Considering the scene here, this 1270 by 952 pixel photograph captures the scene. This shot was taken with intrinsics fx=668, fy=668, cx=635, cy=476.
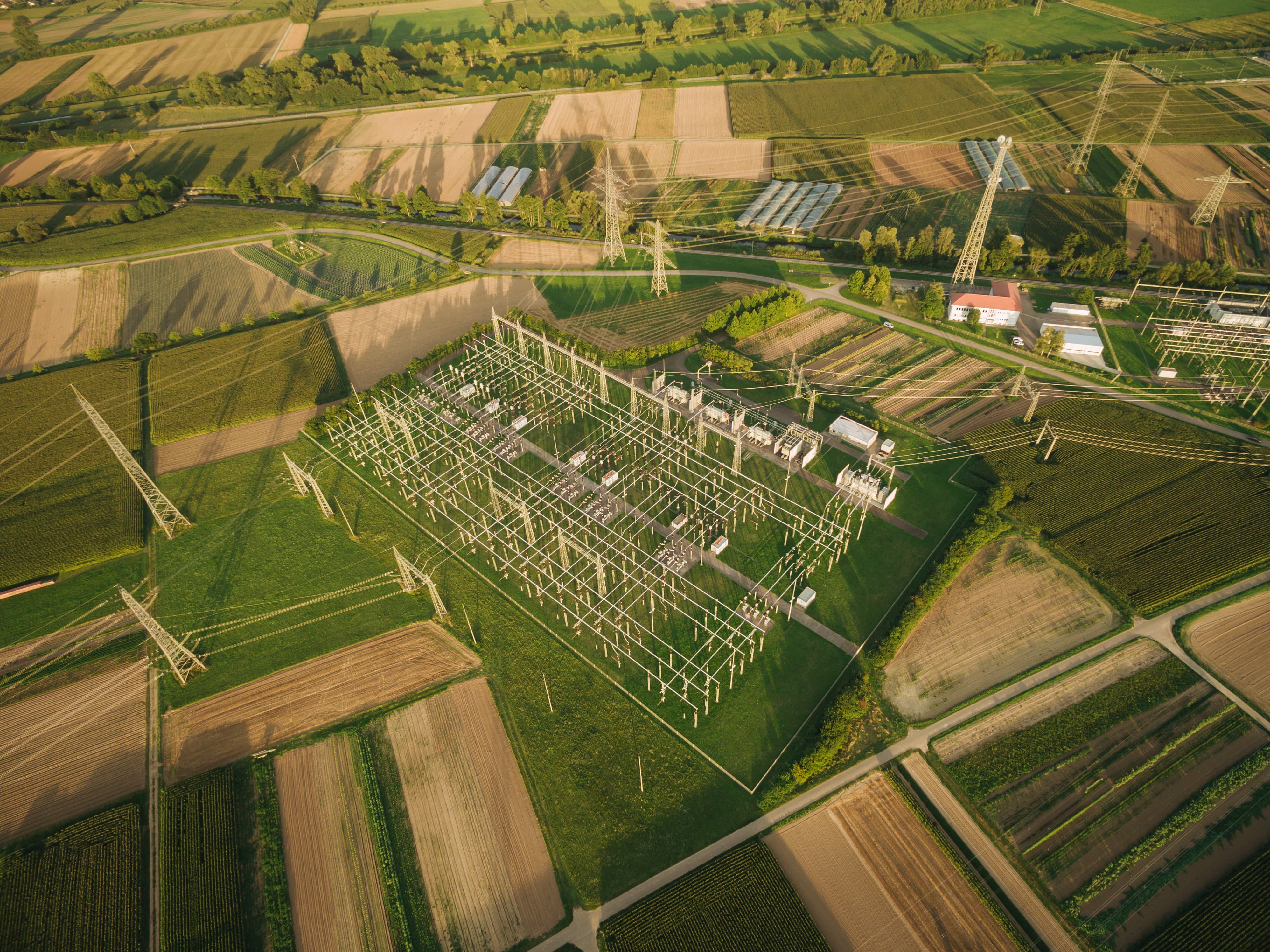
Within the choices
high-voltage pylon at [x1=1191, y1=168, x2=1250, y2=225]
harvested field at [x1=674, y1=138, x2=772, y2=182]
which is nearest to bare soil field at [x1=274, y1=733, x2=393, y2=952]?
harvested field at [x1=674, y1=138, x2=772, y2=182]

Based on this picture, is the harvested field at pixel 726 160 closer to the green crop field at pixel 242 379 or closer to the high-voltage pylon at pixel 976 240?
the high-voltage pylon at pixel 976 240

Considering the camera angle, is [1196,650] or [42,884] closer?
[42,884]

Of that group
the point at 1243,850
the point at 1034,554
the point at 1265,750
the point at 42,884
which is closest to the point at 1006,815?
the point at 1243,850

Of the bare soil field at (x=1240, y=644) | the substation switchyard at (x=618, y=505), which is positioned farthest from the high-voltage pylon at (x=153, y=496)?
the bare soil field at (x=1240, y=644)

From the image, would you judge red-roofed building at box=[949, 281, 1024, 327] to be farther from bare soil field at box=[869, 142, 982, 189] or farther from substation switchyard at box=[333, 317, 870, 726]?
bare soil field at box=[869, 142, 982, 189]

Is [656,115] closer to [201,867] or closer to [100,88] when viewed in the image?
[100,88]

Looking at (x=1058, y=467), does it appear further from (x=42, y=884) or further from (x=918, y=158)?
(x=42, y=884)

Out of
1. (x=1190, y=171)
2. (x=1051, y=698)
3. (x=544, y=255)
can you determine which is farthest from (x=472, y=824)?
(x=1190, y=171)
